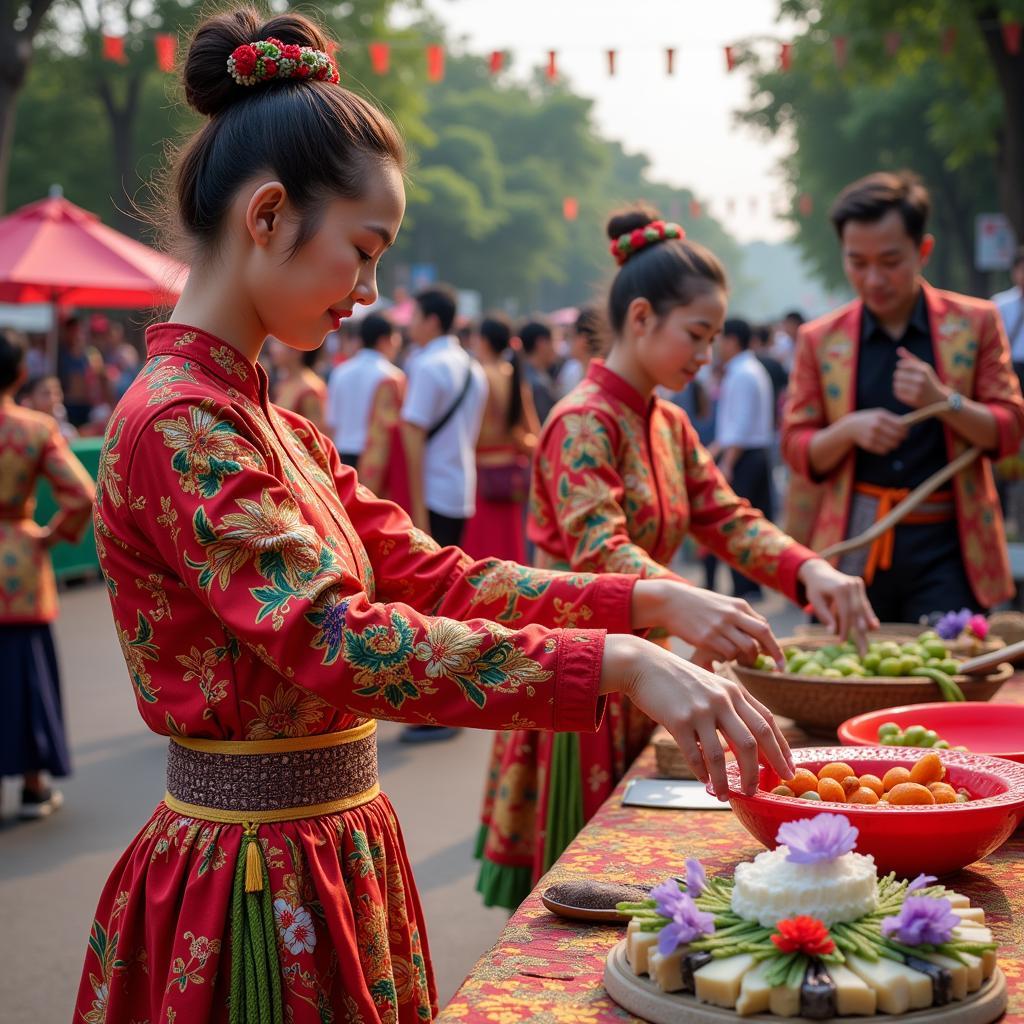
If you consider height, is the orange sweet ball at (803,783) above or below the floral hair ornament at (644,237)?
below

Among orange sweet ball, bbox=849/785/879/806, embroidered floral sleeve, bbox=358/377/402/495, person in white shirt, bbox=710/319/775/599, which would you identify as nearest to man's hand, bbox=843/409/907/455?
orange sweet ball, bbox=849/785/879/806

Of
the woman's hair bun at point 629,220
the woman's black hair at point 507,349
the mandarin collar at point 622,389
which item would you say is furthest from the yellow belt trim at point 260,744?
the woman's black hair at point 507,349

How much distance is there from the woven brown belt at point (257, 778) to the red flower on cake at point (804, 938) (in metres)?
0.70

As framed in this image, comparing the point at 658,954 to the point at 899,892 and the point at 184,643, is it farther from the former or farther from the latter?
the point at 184,643

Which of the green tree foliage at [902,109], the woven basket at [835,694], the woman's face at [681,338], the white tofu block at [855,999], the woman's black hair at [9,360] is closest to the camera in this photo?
the white tofu block at [855,999]

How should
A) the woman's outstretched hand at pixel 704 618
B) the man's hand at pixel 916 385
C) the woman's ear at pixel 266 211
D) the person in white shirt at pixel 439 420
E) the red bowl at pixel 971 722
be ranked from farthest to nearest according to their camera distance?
the person in white shirt at pixel 439 420
the man's hand at pixel 916 385
the red bowl at pixel 971 722
the woman's outstretched hand at pixel 704 618
the woman's ear at pixel 266 211

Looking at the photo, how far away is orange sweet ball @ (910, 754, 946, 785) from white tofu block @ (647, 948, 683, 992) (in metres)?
0.63

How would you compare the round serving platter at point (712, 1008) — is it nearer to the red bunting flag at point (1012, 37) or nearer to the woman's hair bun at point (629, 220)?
the woman's hair bun at point (629, 220)

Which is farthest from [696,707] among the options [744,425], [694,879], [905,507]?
[744,425]

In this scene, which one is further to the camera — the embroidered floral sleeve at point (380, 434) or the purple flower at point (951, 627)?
the embroidered floral sleeve at point (380, 434)

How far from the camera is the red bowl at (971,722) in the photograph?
7.57ft

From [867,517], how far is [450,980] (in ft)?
5.64

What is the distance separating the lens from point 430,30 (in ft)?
195

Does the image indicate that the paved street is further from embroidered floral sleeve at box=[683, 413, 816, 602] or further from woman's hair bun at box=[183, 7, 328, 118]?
woman's hair bun at box=[183, 7, 328, 118]
